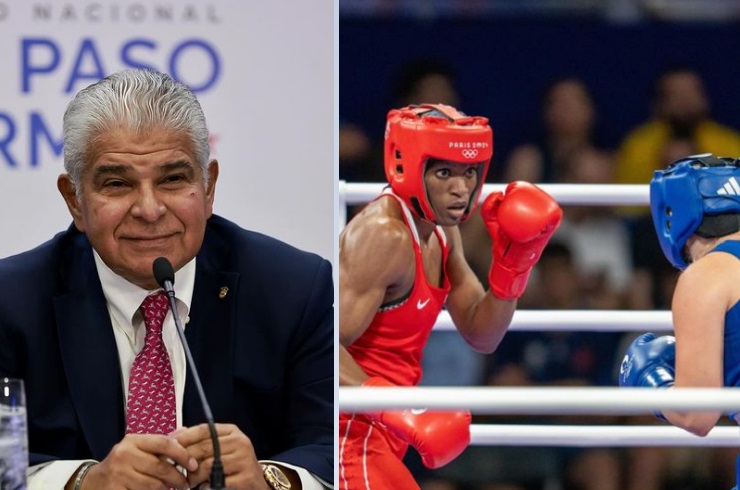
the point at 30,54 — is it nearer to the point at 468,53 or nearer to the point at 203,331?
the point at 203,331

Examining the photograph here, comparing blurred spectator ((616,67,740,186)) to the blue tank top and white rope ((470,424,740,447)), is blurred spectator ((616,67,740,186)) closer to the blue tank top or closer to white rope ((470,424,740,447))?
white rope ((470,424,740,447))

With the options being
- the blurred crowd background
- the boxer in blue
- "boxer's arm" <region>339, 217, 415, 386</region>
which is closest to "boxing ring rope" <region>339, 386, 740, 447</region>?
the boxer in blue

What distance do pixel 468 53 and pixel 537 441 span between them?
201 cm

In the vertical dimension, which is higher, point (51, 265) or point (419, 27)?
point (419, 27)

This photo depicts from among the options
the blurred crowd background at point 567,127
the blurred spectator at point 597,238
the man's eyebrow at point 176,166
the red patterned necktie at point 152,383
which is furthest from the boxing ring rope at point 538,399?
the blurred spectator at point 597,238

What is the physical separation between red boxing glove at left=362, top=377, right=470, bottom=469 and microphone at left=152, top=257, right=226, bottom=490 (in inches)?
39.6

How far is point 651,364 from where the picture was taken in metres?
2.40

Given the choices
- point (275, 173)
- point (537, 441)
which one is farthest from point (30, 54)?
point (537, 441)

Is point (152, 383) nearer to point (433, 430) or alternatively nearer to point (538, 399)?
point (538, 399)

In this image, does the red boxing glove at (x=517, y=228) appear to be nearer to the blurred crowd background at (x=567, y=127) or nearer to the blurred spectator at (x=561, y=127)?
the blurred crowd background at (x=567, y=127)

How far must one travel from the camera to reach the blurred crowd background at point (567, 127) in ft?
13.1

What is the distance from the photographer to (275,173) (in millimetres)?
1528

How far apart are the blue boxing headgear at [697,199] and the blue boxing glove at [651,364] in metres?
0.18

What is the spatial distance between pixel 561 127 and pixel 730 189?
1988 millimetres
